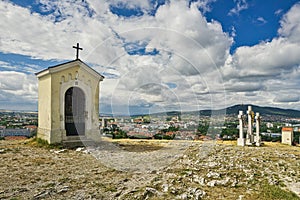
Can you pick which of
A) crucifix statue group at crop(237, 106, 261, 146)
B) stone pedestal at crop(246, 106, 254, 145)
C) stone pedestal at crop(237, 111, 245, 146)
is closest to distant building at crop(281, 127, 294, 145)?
crucifix statue group at crop(237, 106, 261, 146)

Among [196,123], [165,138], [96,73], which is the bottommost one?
[165,138]

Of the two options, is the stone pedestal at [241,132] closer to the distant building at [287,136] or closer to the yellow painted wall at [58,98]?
the distant building at [287,136]

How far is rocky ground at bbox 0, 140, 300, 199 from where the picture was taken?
680 cm

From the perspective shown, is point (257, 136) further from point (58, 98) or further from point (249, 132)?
point (58, 98)

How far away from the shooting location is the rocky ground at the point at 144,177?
22.3 feet

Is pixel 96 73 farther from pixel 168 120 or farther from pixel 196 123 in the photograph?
pixel 196 123

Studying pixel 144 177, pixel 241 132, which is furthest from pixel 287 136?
pixel 144 177

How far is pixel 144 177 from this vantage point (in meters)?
8.67

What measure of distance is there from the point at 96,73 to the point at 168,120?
21.1ft

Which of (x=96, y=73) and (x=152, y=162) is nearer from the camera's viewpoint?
(x=152, y=162)

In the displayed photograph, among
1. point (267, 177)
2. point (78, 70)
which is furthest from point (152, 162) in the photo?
point (78, 70)

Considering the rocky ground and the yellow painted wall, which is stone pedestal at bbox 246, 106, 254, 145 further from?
the yellow painted wall

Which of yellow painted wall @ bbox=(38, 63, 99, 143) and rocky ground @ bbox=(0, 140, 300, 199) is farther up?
yellow painted wall @ bbox=(38, 63, 99, 143)

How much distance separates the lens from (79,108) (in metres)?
18.4
